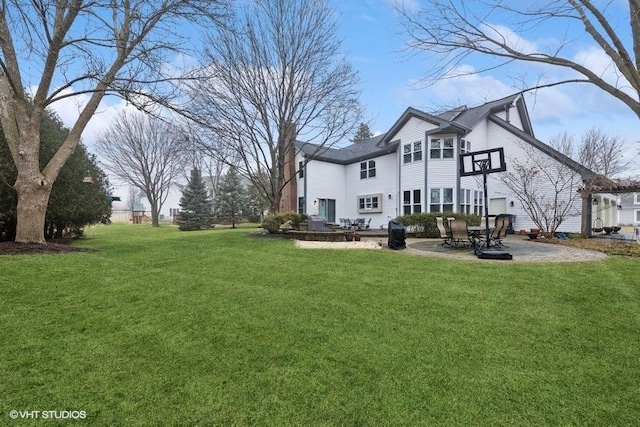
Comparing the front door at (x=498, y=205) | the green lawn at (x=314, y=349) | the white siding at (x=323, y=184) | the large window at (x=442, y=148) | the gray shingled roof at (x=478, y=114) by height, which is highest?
the gray shingled roof at (x=478, y=114)

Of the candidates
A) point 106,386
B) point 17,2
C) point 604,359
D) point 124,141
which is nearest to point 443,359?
point 604,359

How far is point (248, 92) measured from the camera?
14500mm

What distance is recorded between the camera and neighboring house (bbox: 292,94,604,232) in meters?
17.2

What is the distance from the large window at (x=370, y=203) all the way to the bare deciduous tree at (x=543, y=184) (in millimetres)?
7377

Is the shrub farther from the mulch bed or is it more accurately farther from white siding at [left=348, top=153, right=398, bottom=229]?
the mulch bed

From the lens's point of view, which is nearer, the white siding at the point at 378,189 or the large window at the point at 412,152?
the large window at the point at 412,152

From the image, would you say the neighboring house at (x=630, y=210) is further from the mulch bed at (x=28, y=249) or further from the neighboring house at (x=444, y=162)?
the mulch bed at (x=28, y=249)

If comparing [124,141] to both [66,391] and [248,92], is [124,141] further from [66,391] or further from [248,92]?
[66,391]

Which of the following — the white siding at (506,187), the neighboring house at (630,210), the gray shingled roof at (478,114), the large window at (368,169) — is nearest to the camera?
the white siding at (506,187)

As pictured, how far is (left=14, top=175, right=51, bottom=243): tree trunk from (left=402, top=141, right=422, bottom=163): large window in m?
16.6

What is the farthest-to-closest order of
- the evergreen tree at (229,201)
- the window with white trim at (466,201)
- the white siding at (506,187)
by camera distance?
the evergreen tree at (229,201), the window with white trim at (466,201), the white siding at (506,187)

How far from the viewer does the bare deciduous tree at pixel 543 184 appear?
15445 millimetres

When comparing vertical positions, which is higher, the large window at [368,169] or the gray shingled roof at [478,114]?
Result: the gray shingled roof at [478,114]

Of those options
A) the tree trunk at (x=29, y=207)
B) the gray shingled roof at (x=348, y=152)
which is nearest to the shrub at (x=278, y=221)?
the gray shingled roof at (x=348, y=152)
